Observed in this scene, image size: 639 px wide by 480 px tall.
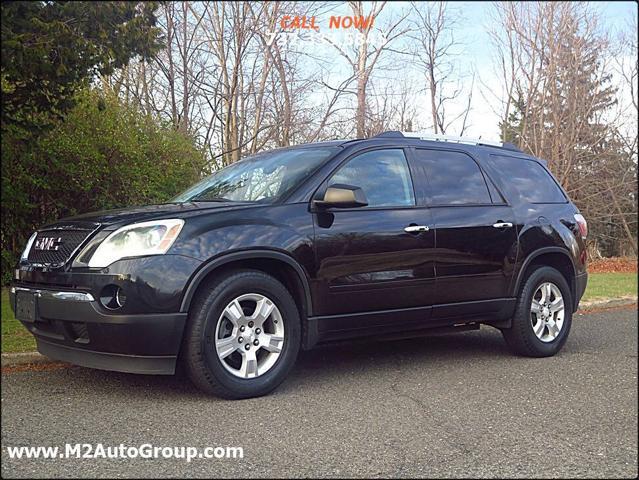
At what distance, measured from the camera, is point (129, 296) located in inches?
156

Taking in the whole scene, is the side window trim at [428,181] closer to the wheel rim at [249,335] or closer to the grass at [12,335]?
the wheel rim at [249,335]

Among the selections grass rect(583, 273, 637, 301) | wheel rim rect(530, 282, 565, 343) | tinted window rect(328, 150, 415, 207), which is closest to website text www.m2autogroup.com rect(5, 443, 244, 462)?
tinted window rect(328, 150, 415, 207)

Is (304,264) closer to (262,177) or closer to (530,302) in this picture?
(262,177)

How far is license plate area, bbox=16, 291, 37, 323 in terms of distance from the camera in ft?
14.1

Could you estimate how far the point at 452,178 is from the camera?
563 centimetres

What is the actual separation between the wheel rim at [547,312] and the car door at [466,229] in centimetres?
47

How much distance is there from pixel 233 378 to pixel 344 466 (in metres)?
1.27

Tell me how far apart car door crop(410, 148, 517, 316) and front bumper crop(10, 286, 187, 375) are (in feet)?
7.25

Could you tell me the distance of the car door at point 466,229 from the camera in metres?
5.29

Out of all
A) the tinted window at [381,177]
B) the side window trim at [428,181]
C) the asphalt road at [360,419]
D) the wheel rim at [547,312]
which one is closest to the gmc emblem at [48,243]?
the asphalt road at [360,419]

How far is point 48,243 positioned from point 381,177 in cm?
250

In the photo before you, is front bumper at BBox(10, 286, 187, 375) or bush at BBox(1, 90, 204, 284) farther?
bush at BBox(1, 90, 204, 284)

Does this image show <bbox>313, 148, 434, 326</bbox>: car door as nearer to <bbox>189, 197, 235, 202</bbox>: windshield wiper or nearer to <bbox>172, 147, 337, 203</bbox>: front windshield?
<bbox>172, 147, 337, 203</bbox>: front windshield

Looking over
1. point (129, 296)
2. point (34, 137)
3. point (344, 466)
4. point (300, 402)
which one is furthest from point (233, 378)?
point (34, 137)
